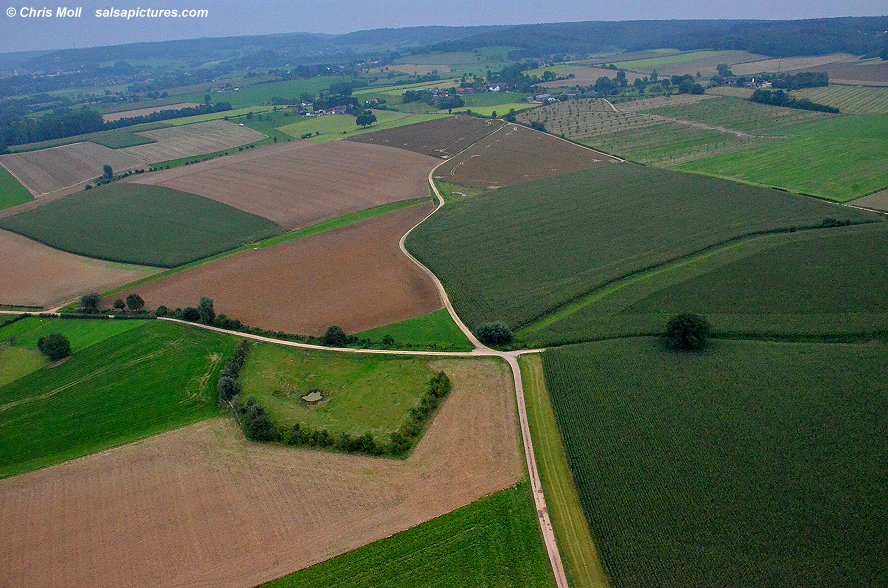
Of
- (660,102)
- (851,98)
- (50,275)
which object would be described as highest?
(851,98)

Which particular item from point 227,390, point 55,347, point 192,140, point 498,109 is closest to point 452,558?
point 227,390

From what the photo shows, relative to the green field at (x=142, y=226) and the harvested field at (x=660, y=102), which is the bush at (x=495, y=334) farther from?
the harvested field at (x=660, y=102)

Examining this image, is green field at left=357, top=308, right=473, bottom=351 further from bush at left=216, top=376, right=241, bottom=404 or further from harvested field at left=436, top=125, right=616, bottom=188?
harvested field at left=436, top=125, right=616, bottom=188

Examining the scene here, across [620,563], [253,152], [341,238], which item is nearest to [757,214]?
[341,238]

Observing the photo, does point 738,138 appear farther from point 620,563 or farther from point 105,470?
point 105,470

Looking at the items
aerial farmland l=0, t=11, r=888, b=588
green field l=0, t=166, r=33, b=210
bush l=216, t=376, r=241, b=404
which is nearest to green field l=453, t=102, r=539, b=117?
aerial farmland l=0, t=11, r=888, b=588

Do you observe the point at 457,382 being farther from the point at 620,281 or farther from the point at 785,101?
the point at 785,101

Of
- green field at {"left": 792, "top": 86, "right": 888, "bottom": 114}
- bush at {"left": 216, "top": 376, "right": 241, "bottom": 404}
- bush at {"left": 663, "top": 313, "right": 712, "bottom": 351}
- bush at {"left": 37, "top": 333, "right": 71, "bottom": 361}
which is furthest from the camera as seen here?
green field at {"left": 792, "top": 86, "right": 888, "bottom": 114}
